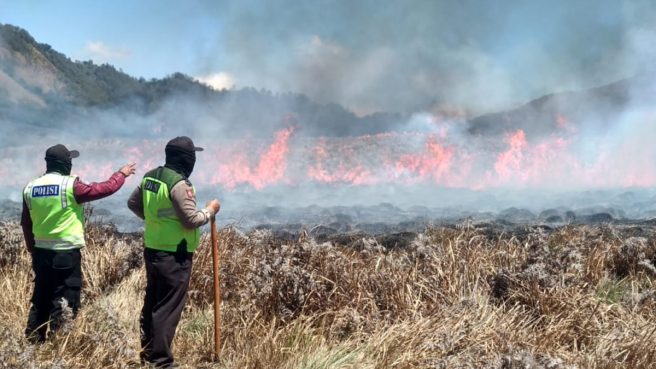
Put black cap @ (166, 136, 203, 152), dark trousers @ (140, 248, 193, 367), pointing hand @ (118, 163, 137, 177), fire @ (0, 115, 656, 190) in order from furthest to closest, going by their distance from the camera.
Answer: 1. fire @ (0, 115, 656, 190)
2. pointing hand @ (118, 163, 137, 177)
3. black cap @ (166, 136, 203, 152)
4. dark trousers @ (140, 248, 193, 367)

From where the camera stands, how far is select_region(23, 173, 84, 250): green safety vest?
4.47 metres

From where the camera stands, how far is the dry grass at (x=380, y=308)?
386 cm

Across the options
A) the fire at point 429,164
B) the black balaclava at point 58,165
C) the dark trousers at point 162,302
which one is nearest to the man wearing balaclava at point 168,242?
the dark trousers at point 162,302

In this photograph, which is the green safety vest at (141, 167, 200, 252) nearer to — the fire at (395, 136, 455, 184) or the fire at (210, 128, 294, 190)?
the fire at (210, 128, 294, 190)

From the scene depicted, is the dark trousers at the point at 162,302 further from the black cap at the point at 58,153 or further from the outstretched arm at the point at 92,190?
the black cap at the point at 58,153

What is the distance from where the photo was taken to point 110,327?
405 centimetres

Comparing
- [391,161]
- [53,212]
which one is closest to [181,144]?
[53,212]

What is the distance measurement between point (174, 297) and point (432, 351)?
189 cm

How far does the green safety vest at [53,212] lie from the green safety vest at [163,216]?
71cm

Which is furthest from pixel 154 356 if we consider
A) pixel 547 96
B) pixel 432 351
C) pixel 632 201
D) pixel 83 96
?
pixel 83 96

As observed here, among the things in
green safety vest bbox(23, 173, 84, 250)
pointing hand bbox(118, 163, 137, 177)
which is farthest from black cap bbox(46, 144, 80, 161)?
pointing hand bbox(118, 163, 137, 177)

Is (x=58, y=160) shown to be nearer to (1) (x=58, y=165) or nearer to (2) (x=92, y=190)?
(1) (x=58, y=165)

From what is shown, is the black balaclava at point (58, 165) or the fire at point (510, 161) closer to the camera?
the black balaclava at point (58, 165)

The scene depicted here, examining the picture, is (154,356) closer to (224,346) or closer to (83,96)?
(224,346)
